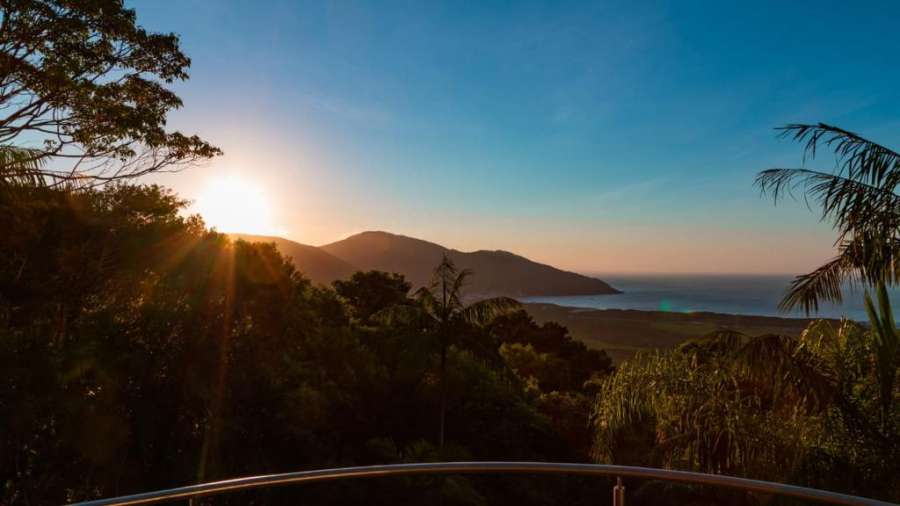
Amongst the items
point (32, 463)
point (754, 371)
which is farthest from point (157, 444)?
point (754, 371)

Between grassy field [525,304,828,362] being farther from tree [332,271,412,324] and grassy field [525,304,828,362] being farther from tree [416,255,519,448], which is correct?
tree [416,255,519,448]

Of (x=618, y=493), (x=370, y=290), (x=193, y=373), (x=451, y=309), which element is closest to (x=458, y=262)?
(x=370, y=290)

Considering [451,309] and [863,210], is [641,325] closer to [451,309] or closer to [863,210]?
[451,309]

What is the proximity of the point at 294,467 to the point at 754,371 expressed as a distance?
420 inches

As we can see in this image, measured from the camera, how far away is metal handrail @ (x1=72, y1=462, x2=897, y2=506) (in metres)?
1.46

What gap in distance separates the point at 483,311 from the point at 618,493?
38.8 feet

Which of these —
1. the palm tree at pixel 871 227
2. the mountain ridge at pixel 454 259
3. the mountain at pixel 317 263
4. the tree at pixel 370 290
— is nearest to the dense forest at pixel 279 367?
the palm tree at pixel 871 227

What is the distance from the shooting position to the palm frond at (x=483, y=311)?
13.6 metres

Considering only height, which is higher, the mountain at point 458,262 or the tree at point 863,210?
the mountain at point 458,262

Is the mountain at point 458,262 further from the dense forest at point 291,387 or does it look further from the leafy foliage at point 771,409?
the leafy foliage at point 771,409

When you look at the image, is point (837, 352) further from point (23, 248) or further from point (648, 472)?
point (23, 248)

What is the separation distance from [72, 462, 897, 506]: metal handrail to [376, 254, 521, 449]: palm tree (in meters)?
11.6

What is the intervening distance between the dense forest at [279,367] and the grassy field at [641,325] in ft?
146

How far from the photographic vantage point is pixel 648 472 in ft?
5.83
